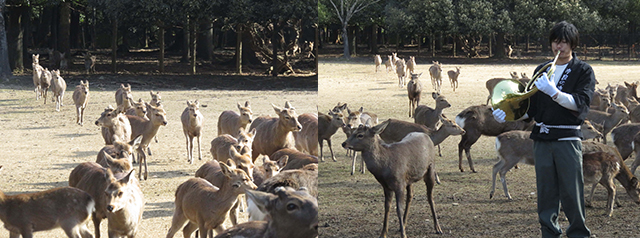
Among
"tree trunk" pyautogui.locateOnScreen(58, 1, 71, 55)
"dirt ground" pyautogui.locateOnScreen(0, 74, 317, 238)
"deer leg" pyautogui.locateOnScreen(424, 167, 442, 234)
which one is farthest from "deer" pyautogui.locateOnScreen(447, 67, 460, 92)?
"tree trunk" pyautogui.locateOnScreen(58, 1, 71, 55)

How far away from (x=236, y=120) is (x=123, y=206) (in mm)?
5821

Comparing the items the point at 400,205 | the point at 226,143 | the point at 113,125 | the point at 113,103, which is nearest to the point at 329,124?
the point at 226,143

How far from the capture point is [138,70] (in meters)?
28.1

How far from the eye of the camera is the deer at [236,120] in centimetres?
1077

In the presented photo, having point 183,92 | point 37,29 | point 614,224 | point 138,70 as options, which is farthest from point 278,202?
point 37,29

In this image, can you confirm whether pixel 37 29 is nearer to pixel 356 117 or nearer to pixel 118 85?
pixel 118 85

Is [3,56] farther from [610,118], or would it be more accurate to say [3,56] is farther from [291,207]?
[291,207]

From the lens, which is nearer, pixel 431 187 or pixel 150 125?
pixel 431 187

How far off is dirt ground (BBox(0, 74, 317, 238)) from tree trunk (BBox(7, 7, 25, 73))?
3.86 meters

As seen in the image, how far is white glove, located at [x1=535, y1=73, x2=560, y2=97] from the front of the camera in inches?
145

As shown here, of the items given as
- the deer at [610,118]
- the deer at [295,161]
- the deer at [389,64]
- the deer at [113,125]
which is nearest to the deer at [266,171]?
the deer at [295,161]

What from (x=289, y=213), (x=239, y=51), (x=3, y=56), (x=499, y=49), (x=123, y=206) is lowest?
(x=123, y=206)

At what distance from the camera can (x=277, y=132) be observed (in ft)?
28.9

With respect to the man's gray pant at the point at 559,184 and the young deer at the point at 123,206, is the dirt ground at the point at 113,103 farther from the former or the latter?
the man's gray pant at the point at 559,184
